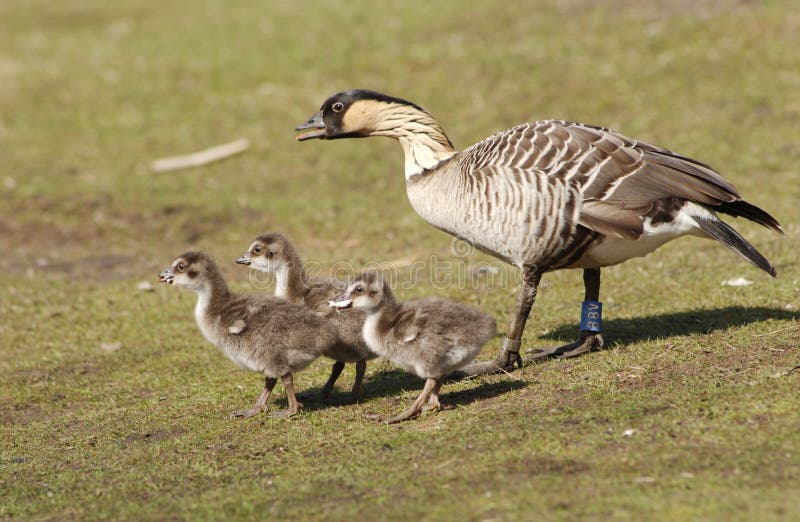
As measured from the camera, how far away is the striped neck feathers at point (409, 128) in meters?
9.34

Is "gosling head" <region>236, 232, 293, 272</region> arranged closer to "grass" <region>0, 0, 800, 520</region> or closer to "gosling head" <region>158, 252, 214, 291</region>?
"gosling head" <region>158, 252, 214, 291</region>

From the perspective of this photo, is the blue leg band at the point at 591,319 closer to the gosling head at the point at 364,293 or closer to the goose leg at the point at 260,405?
the gosling head at the point at 364,293

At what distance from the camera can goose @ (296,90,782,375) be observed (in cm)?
830

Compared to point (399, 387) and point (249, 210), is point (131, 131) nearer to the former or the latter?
point (249, 210)

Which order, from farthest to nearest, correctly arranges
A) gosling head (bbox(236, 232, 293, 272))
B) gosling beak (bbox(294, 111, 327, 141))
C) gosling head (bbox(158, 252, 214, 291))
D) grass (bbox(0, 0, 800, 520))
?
1. gosling beak (bbox(294, 111, 327, 141))
2. gosling head (bbox(236, 232, 293, 272))
3. gosling head (bbox(158, 252, 214, 291))
4. grass (bbox(0, 0, 800, 520))

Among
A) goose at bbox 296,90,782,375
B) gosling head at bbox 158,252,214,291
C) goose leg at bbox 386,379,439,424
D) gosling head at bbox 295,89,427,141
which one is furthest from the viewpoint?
gosling head at bbox 295,89,427,141

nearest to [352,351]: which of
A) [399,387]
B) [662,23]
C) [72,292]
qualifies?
[399,387]

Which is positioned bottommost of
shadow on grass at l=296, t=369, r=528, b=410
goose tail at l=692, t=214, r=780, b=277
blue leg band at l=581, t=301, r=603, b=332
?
shadow on grass at l=296, t=369, r=528, b=410

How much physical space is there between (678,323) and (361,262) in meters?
5.42

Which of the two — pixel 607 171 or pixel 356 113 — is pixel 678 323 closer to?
pixel 607 171

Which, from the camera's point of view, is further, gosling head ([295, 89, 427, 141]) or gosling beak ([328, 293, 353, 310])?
gosling head ([295, 89, 427, 141])

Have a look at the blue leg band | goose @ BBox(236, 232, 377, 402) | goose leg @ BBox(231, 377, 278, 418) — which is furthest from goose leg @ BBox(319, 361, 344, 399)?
the blue leg band

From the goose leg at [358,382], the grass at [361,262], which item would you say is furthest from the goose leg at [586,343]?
the goose leg at [358,382]

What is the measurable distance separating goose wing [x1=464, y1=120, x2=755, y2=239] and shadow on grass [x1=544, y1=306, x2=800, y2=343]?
152 cm
